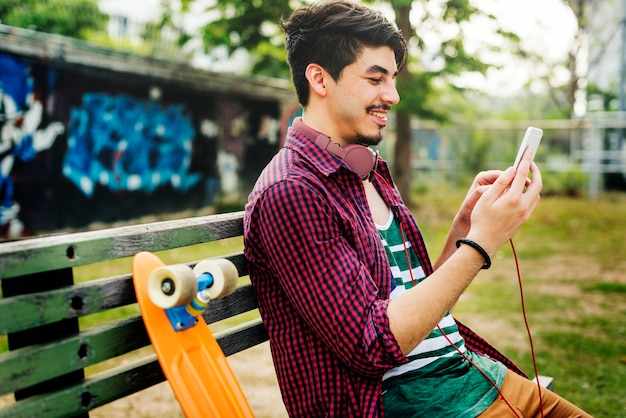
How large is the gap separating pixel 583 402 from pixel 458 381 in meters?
2.38

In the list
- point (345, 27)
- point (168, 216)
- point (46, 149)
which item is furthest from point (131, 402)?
point (168, 216)

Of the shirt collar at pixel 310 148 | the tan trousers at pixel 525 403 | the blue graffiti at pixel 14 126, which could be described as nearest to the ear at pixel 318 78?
the shirt collar at pixel 310 148

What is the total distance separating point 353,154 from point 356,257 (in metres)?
0.40

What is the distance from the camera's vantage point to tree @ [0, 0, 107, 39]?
19219mm

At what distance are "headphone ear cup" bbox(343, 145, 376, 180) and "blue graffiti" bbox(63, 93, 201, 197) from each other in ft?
28.4

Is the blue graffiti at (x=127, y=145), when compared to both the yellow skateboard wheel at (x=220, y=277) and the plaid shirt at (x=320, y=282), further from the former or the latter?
the yellow skateboard wheel at (x=220, y=277)

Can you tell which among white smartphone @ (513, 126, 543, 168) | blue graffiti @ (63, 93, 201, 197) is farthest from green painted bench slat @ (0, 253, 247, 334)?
blue graffiti @ (63, 93, 201, 197)

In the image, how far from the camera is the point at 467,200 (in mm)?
2342

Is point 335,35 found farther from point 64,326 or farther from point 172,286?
point 64,326

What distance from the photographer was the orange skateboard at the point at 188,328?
151 centimetres

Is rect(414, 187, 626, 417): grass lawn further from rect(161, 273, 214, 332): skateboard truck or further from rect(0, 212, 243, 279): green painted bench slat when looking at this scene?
rect(161, 273, 214, 332): skateboard truck

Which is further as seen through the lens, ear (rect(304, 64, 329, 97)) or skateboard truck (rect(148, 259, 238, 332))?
ear (rect(304, 64, 329, 97))

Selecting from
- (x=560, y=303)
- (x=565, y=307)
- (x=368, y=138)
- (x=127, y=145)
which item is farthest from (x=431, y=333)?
(x=127, y=145)

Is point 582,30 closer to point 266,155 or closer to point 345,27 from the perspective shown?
point 266,155
